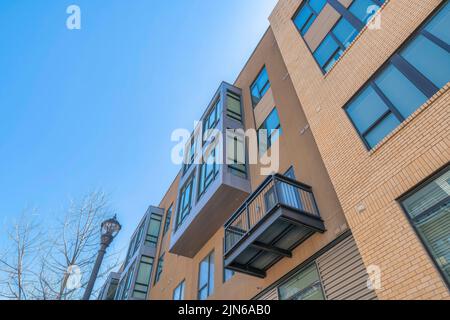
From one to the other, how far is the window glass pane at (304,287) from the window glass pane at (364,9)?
7293 mm

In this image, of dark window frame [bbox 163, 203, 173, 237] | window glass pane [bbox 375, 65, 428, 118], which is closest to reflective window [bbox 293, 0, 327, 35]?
window glass pane [bbox 375, 65, 428, 118]

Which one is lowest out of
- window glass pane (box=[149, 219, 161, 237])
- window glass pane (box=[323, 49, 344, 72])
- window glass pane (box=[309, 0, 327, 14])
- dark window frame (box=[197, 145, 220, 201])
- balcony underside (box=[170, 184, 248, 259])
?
balcony underside (box=[170, 184, 248, 259])

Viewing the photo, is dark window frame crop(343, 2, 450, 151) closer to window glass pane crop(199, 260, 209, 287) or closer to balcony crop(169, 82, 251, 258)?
balcony crop(169, 82, 251, 258)

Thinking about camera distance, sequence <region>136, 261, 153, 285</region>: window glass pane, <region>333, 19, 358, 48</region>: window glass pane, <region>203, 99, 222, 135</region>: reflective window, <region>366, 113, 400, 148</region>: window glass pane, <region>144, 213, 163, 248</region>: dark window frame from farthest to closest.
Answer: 1. <region>144, 213, 163, 248</region>: dark window frame
2. <region>136, 261, 153, 285</region>: window glass pane
3. <region>203, 99, 222, 135</region>: reflective window
4. <region>333, 19, 358, 48</region>: window glass pane
5. <region>366, 113, 400, 148</region>: window glass pane

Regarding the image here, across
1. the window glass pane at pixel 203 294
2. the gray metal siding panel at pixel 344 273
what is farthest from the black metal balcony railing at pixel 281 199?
the window glass pane at pixel 203 294

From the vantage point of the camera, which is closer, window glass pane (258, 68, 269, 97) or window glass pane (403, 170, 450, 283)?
window glass pane (403, 170, 450, 283)

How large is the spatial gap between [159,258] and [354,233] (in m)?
17.8

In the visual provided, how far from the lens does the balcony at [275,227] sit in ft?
26.3

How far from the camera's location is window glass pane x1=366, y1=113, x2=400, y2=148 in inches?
275

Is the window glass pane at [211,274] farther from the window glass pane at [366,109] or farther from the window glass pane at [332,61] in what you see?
the window glass pane at [332,61]

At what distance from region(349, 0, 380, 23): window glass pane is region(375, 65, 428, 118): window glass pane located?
7.83 feet

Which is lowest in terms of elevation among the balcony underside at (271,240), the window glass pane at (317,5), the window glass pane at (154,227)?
the balcony underside at (271,240)

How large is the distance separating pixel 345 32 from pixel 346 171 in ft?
17.1

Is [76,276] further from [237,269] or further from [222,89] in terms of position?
[222,89]
